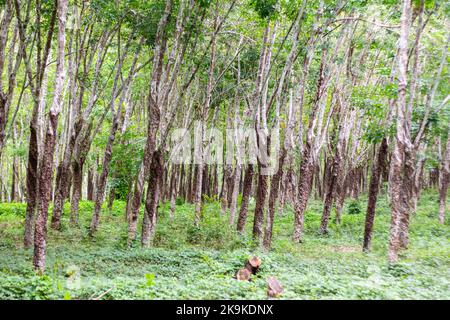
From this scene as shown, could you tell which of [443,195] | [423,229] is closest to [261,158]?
[423,229]

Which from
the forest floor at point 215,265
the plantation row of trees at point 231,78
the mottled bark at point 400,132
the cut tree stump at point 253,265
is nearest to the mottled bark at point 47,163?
the plantation row of trees at point 231,78

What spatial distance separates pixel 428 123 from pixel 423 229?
582 cm

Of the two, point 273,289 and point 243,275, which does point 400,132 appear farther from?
point 273,289

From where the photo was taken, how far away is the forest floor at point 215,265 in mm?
8234

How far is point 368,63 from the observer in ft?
74.6

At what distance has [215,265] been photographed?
11.4 m

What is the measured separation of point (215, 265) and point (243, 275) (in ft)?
3.53

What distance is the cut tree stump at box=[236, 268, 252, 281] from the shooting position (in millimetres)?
10438

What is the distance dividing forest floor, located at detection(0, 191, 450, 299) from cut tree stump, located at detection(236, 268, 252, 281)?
7.2 inches

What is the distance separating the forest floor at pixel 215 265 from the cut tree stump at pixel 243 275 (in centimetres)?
18

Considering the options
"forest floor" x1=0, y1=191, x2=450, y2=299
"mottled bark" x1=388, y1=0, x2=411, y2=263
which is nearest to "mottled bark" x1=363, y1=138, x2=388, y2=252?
"forest floor" x1=0, y1=191, x2=450, y2=299

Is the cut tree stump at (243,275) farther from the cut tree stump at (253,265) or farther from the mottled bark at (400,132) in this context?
the mottled bark at (400,132)

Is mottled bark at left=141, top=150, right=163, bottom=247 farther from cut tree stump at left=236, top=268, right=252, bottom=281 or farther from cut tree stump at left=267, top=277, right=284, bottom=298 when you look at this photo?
cut tree stump at left=267, top=277, right=284, bottom=298
